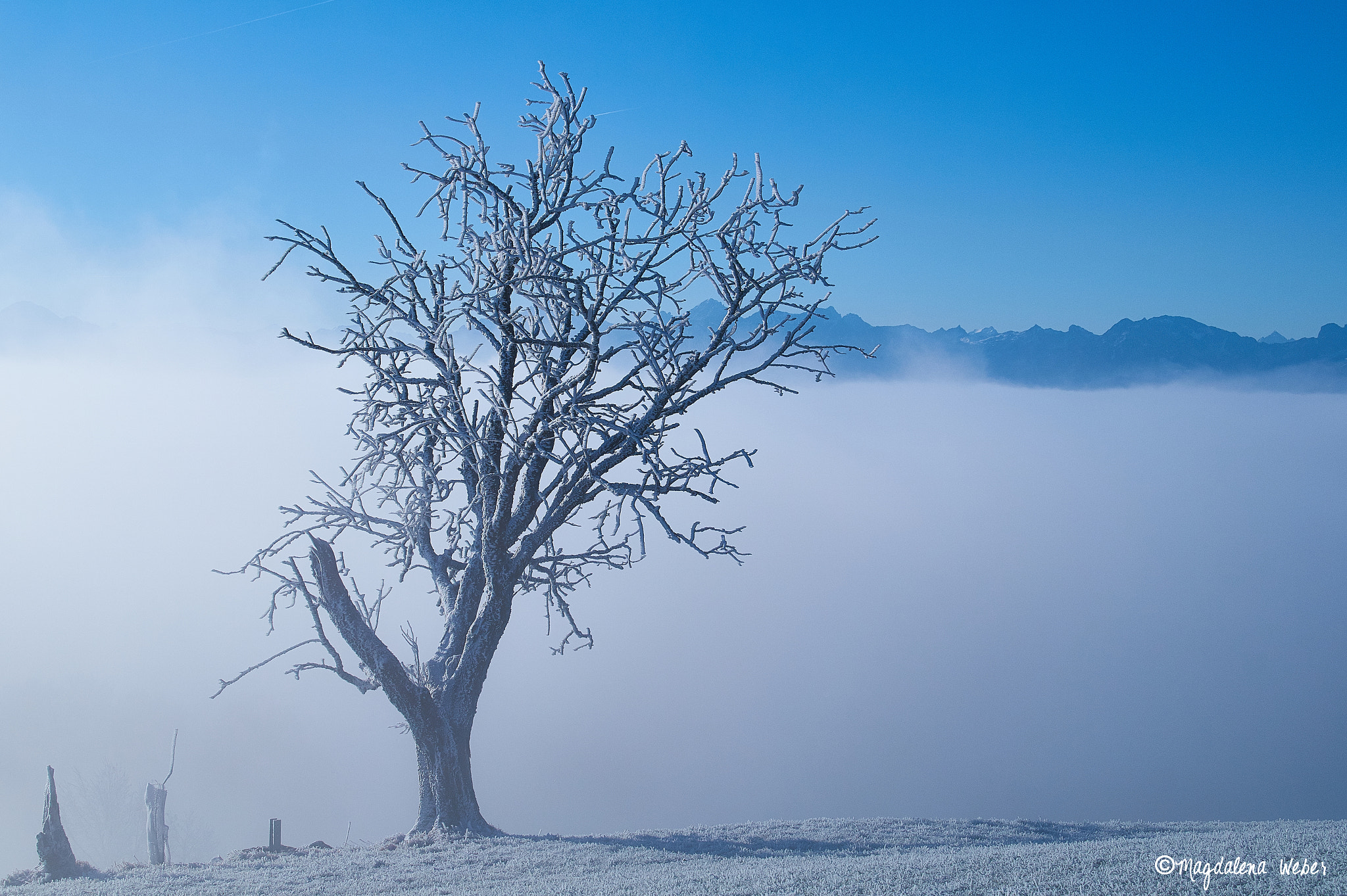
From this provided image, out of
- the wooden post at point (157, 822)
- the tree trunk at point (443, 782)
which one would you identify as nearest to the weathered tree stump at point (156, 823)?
the wooden post at point (157, 822)

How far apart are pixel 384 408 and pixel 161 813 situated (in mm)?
6398

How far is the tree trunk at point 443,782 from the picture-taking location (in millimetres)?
10438

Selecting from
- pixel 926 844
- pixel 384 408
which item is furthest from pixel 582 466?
pixel 926 844

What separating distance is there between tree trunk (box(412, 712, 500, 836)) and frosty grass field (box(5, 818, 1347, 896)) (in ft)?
1.95

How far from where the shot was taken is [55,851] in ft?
31.1

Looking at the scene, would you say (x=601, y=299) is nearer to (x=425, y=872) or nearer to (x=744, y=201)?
(x=744, y=201)

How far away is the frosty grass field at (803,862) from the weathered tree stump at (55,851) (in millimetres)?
522

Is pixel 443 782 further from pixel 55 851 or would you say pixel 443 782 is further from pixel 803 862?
pixel 803 862

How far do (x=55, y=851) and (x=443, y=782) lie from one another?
398cm

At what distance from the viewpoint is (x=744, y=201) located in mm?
11109

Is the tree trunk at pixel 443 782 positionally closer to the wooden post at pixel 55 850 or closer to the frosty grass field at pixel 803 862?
the frosty grass field at pixel 803 862

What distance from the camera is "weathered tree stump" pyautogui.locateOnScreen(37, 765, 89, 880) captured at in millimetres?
9414

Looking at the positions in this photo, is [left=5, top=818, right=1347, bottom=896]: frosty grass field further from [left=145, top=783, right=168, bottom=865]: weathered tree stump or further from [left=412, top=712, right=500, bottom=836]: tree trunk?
A: [left=145, top=783, right=168, bottom=865]: weathered tree stump

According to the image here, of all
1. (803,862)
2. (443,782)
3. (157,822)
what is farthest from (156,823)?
(803,862)
